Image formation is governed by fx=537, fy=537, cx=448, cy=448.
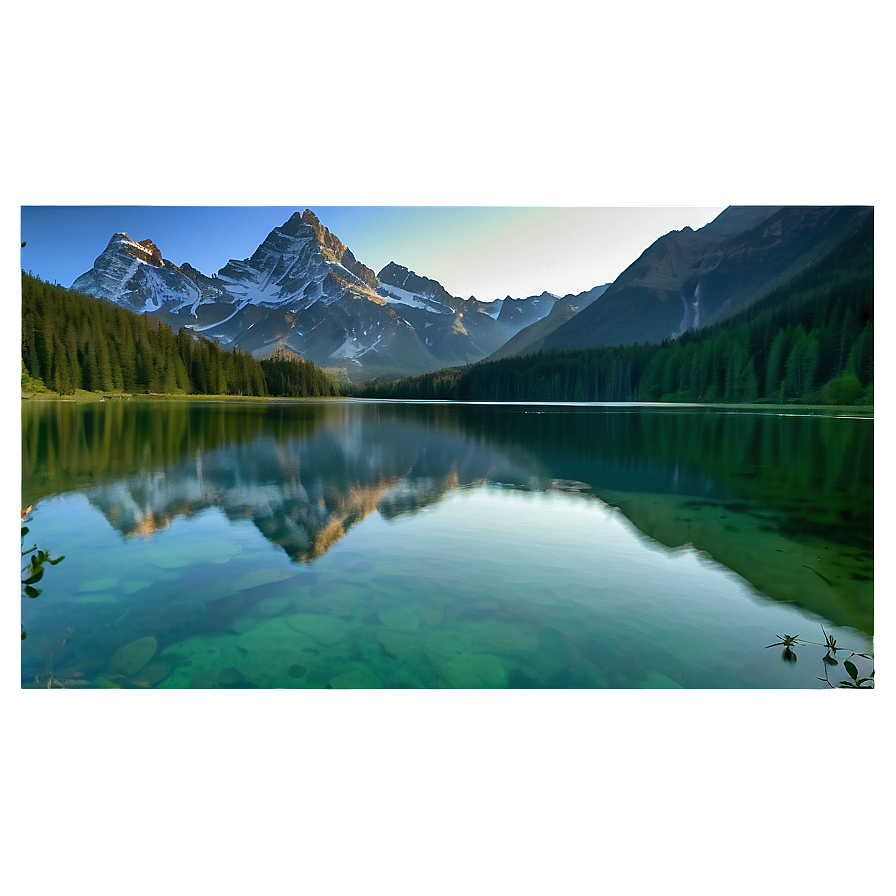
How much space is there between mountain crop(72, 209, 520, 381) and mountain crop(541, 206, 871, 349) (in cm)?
99

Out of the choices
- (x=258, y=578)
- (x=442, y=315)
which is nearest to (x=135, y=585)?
(x=258, y=578)

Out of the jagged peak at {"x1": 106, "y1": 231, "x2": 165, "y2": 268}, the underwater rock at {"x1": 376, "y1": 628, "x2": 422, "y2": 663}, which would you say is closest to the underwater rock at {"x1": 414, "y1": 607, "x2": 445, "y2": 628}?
the underwater rock at {"x1": 376, "y1": 628, "x2": 422, "y2": 663}

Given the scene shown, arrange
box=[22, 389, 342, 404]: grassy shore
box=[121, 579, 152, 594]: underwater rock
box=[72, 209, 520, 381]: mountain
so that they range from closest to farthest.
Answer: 1. box=[121, 579, 152, 594]: underwater rock
2. box=[22, 389, 342, 404]: grassy shore
3. box=[72, 209, 520, 381]: mountain

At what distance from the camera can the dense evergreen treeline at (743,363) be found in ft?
12.9

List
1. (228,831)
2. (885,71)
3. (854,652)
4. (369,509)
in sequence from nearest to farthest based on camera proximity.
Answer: (228,831) < (885,71) < (854,652) < (369,509)

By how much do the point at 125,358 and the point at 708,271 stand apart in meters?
4.84

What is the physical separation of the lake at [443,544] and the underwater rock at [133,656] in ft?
0.04

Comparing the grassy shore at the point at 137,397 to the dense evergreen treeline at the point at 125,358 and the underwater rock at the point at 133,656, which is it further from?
the underwater rock at the point at 133,656

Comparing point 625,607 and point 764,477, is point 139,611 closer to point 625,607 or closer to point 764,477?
point 625,607

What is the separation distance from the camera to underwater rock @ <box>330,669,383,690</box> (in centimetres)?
342

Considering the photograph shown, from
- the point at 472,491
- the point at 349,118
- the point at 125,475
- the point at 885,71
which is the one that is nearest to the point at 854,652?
the point at 472,491

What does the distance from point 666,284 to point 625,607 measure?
2582 mm

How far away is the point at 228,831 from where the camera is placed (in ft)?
8.60

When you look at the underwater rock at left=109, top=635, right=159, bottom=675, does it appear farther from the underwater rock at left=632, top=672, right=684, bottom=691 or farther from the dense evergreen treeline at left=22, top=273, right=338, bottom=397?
the underwater rock at left=632, top=672, right=684, bottom=691
